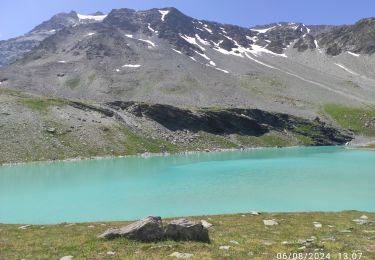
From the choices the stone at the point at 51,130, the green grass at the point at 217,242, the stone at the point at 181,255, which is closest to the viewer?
the stone at the point at 181,255

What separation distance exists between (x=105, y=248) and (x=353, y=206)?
2769cm

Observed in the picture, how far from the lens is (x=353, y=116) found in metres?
184

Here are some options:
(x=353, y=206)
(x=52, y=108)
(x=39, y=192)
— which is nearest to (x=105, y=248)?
(x=353, y=206)

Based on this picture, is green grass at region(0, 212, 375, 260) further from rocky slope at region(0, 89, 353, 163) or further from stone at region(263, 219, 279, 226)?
rocky slope at region(0, 89, 353, 163)

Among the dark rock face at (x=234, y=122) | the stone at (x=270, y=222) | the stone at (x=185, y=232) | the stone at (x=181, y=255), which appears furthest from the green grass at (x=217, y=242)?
the dark rock face at (x=234, y=122)

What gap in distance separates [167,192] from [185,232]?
28.5 meters

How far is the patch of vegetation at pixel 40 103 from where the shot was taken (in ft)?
399

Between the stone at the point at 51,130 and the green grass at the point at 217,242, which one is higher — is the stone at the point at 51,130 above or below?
above

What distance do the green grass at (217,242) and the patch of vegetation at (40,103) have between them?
3872 inches

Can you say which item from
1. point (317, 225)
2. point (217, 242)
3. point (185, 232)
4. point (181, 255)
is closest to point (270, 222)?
point (317, 225)

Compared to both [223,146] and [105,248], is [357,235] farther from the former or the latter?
[223,146]

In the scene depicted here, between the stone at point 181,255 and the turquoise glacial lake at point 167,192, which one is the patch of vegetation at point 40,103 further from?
the stone at point 181,255

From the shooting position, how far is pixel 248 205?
131 feet

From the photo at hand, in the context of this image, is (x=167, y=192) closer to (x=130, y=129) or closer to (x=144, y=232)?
(x=144, y=232)
